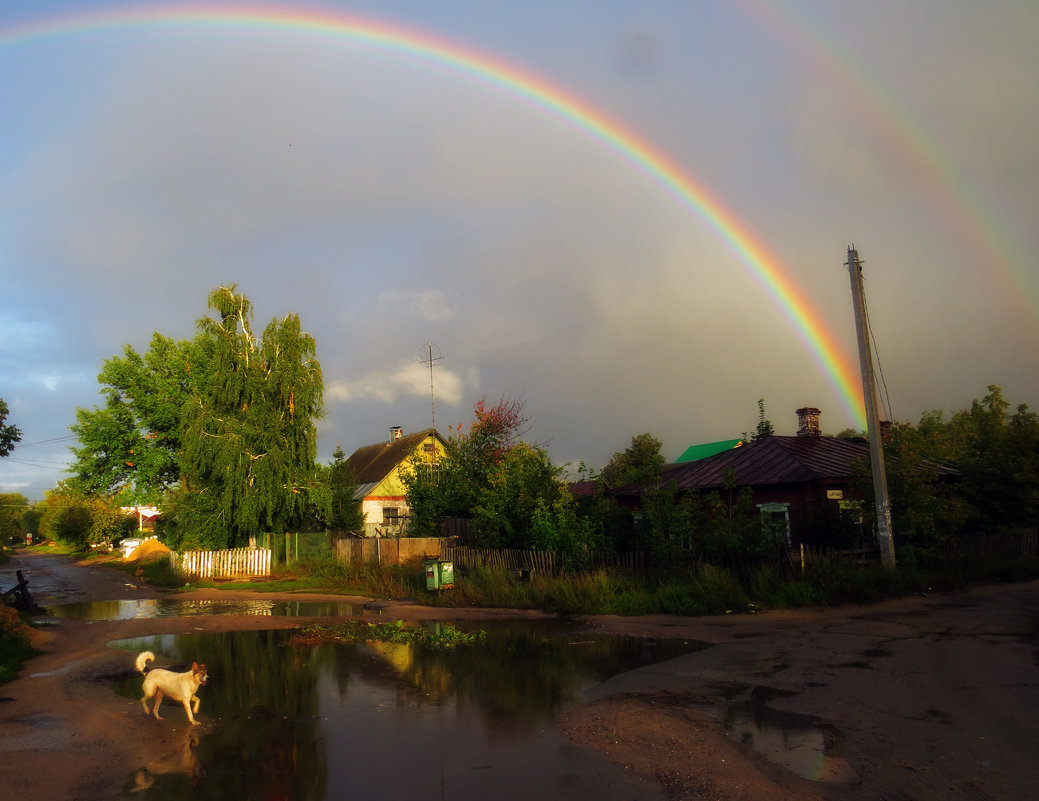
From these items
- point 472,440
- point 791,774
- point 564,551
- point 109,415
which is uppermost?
point 109,415

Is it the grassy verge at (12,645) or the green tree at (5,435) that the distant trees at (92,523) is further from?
the grassy verge at (12,645)

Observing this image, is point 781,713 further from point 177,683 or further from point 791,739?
point 177,683

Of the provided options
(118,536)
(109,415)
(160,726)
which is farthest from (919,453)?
(118,536)

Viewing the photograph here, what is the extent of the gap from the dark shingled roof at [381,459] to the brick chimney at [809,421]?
2324 cm

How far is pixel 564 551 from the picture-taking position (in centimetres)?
1927

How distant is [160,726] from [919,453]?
19476 millimetres

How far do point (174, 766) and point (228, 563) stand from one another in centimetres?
2516

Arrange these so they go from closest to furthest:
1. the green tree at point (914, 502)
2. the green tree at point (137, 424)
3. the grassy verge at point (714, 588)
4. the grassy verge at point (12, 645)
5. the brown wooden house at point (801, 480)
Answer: the grassy verge at point (12, 645), the grassy verge at point (714, 588), the green tree at point (914, 502), the brown wooden house at point (801, 480), the green tree at point (137, 424)

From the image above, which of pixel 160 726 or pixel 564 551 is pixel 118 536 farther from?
pixel 160 726

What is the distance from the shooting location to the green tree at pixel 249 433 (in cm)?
2959

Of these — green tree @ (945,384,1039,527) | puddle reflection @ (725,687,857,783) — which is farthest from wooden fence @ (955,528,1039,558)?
puddle reflection @ (725,687,857,783)

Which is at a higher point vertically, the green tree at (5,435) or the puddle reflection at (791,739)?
the green tree at (5,435)

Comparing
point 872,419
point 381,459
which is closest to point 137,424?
point 381,459

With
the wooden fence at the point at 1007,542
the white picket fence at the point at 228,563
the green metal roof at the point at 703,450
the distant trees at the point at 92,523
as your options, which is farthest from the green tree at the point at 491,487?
the distant trees at the point at 92,523
